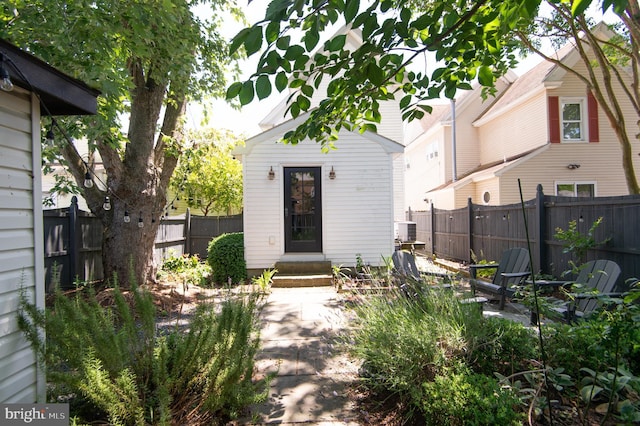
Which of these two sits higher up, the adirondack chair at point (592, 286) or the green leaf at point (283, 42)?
the green leaf at point (283, 42)

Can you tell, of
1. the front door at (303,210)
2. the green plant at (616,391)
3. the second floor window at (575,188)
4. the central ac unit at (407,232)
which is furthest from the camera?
the central ac unit at (407,232)

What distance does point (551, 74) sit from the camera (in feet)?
41.3

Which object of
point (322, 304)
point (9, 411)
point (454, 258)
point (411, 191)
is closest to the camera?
point (9, 411)

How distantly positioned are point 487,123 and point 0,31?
1711 cm

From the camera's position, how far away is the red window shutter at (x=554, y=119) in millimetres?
12945

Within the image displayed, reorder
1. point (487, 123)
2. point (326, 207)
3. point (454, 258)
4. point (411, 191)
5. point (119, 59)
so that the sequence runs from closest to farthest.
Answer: point (119, 59)
point (326, 207)
point (454, 258)
point (487, 123)
point (411, 191)

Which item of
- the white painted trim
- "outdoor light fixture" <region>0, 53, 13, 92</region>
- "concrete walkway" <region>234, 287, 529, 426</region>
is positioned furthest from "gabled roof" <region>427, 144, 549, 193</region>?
"outdoor light fixture" <region>0, 53, 13, 92</region>

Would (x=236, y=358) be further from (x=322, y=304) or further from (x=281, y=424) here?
(x=322, y=304)

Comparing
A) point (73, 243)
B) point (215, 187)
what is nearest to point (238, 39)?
point (73, 243)

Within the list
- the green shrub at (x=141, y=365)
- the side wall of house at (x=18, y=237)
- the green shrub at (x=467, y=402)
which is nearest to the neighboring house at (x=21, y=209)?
the side wall of house at (x=18, y=237)

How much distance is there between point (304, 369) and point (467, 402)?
2021 millimetres

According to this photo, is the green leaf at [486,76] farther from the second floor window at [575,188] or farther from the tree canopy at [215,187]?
the tree canopy at [215,187]

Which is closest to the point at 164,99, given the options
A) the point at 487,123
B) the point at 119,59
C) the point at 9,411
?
the point at 119,59

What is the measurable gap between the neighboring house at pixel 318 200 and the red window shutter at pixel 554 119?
726 cm
